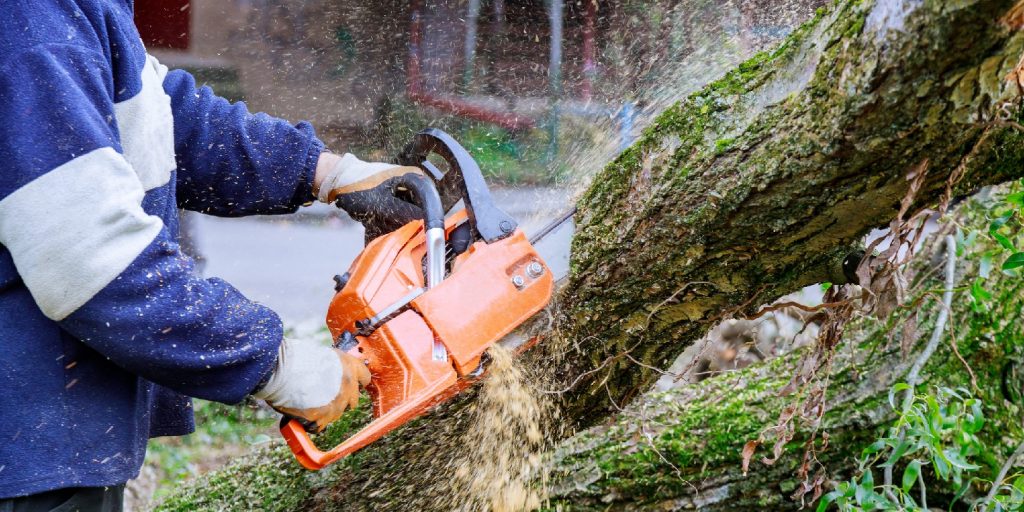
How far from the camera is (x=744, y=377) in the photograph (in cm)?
263

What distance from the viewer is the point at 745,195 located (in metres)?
1.57

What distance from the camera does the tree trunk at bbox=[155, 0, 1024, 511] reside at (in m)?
1.22

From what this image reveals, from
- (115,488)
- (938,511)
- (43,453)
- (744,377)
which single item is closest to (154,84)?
(43,453)

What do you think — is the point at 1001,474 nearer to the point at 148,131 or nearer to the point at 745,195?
the point at 745,195

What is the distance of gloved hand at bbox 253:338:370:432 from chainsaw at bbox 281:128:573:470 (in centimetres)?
7

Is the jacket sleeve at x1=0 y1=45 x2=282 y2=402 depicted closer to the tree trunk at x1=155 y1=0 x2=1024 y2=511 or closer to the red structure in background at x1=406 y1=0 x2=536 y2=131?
the tree trunk at x1=155 y1=0 x2=1024 y2=511

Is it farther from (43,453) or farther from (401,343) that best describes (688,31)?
(43,453)

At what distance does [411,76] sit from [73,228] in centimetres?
532

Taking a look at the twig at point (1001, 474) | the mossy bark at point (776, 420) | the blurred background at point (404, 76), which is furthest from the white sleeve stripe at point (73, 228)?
the blurred background at point (404, 76)

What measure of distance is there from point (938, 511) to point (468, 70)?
513 centimetres

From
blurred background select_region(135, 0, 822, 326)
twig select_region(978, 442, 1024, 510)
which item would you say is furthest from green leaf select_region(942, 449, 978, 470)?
blurred background select_region(135, 0, 822, 326)

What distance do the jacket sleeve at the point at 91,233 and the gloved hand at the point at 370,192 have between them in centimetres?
60

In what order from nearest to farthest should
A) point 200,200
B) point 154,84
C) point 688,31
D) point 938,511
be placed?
point 154,84, point 200,200, point 938,511, point 688,31

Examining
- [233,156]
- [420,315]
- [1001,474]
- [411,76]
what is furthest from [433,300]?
[411,76]
